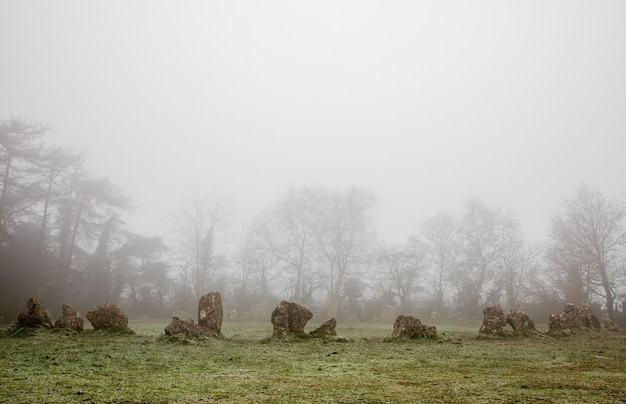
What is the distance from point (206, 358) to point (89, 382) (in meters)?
3.81

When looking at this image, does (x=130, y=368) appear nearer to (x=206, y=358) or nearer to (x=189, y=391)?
(x=206, y=358)

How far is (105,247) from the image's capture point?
3653 cm

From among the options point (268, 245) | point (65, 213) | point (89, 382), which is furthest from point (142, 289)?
point (89, 382)

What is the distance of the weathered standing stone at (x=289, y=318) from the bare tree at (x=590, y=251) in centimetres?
2817

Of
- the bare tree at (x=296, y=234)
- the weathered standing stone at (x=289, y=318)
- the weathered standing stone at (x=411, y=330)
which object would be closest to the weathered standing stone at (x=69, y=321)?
the weathered standing stone at (x=289, y=318)

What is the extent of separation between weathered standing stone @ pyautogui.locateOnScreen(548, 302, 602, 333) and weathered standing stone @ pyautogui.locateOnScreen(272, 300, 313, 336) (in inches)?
521

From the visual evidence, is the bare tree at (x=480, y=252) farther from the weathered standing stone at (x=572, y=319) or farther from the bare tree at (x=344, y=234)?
the weathered standing stone at (x=572, y=319)

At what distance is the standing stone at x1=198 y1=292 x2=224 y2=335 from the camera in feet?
50.4

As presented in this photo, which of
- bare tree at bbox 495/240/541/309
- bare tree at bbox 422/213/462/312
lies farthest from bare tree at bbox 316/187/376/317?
bare tree at bbox 495/240/541/309

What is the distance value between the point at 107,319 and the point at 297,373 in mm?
11106

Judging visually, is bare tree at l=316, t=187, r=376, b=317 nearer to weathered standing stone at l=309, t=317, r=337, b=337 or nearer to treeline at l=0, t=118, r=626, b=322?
treeline at l=0, t=118, r=626, b=322

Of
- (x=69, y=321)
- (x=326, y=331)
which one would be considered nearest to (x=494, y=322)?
(x=326, y=331)

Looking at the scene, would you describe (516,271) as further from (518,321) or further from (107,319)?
(107,319)

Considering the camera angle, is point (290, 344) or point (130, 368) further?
point (290, 344)
